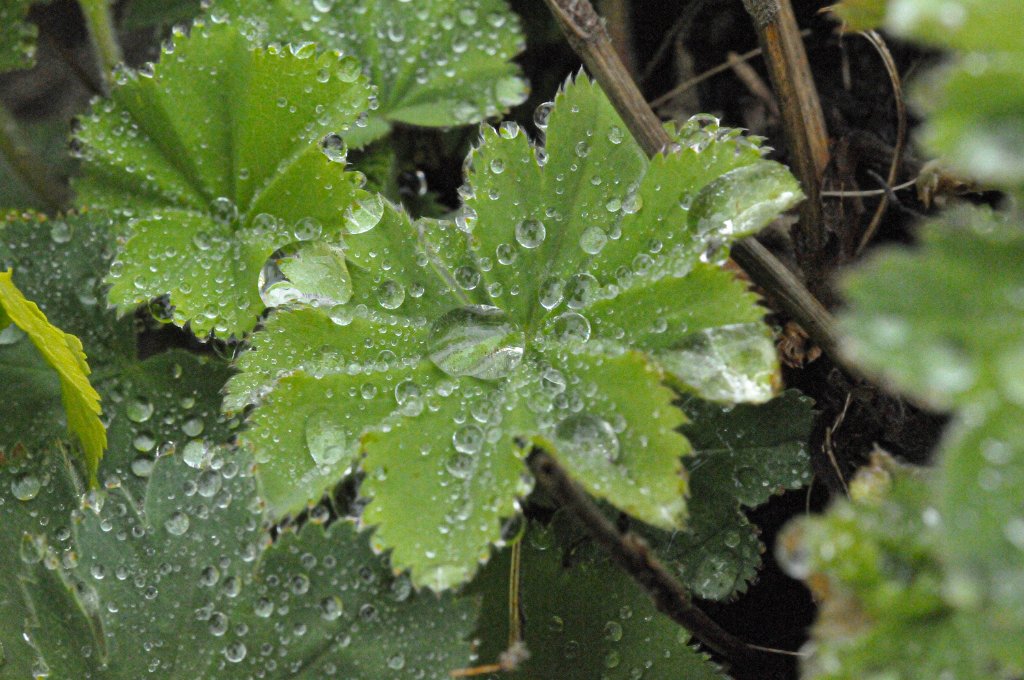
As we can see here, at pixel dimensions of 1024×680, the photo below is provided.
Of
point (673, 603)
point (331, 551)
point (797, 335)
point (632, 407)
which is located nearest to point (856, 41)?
point (797, 335)

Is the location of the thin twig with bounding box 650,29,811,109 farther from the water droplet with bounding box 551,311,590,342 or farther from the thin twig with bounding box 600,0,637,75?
the water droplet with bounding box 551,311,590,342

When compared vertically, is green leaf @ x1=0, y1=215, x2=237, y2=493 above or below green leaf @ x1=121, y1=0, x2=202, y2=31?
below

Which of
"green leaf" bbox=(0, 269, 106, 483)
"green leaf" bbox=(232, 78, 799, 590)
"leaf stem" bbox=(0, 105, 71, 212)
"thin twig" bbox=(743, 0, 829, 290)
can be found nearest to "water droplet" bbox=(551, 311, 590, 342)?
"green leaf" bbox=(232, 78, 799, 590)

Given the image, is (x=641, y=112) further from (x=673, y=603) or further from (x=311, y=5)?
(x=311, y=5)

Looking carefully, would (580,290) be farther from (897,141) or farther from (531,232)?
(897,141)

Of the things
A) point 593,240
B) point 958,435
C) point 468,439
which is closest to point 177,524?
point 468,439
